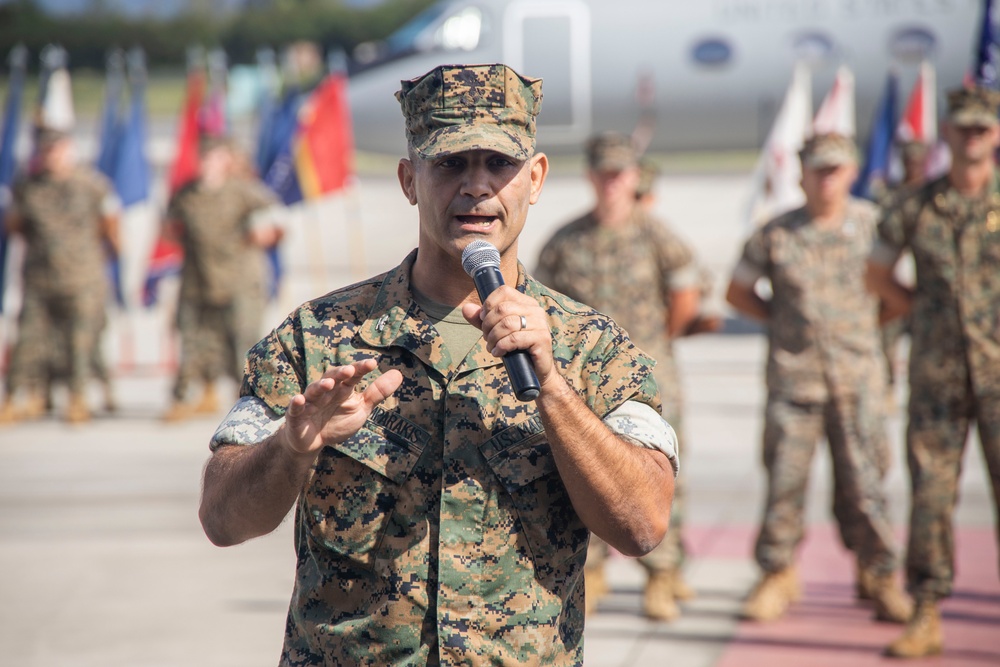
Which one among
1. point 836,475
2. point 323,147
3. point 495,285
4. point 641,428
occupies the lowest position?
point 836,475

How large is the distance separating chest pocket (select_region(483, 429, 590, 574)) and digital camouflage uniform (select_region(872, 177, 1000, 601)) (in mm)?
3407

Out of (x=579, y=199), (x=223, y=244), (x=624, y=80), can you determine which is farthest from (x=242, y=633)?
(x=579, y=199)

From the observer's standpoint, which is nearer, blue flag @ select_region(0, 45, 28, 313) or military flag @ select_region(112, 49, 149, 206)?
blue flag @ select_region(0, 45, 28, 313)

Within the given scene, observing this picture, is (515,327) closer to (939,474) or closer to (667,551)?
(939,474)

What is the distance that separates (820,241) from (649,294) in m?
0.89

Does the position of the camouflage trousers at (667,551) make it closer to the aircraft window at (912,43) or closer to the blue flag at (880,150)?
the blue flag at (880,150)

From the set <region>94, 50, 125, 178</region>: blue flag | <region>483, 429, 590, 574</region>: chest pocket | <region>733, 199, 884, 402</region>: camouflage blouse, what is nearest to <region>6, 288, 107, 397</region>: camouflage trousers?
<region>94, 50, 125, 178</region>: blue flag

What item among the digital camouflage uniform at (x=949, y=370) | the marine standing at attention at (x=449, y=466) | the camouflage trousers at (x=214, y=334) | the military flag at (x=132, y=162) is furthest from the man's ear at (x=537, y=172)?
the military flag at (x=132, y=162)

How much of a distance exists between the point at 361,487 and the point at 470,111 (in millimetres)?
736

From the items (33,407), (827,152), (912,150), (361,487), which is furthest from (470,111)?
(33,407)

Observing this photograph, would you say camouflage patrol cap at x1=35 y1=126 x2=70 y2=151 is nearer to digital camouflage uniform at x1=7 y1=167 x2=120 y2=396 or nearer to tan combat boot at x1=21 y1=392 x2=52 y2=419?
digital camouflage uniform at x1=7 y1=167 x2=120 y2=396

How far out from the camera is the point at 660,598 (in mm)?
6297

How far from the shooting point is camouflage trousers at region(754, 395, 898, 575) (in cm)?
616

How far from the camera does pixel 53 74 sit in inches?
535
